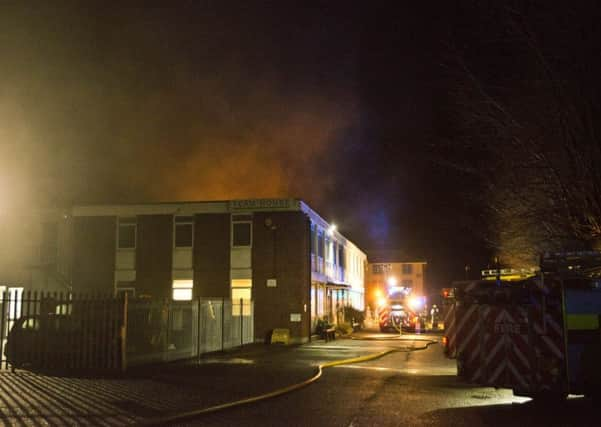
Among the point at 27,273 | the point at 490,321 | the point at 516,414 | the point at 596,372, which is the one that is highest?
the point at 27,273

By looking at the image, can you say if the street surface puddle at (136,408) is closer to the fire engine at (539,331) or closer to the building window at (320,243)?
the fire engine at (539,331)

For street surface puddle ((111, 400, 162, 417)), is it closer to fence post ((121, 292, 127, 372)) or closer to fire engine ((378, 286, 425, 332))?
fence post ((121, 292, 127, 372))

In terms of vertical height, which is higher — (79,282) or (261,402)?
(79,282)

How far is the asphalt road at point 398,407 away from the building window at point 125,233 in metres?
19.1

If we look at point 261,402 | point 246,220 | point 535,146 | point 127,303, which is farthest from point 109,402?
point 246,220

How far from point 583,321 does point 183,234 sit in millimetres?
24349

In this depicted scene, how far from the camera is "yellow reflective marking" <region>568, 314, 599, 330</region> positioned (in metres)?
10.7

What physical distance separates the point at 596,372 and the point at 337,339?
74.8 ft

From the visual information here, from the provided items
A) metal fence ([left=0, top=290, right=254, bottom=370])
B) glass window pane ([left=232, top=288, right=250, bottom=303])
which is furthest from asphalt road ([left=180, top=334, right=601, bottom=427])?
glass window pane ([left=232, top=288, right=250, bottom=303])

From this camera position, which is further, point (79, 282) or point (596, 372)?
point (79, 282)

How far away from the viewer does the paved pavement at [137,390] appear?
10391mm

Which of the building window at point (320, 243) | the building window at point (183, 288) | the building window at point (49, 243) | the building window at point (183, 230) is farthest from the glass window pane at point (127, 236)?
the building window at point (320, 243)

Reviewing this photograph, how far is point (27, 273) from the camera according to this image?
3381cm

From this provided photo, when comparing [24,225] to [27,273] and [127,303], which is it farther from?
[127,303]
